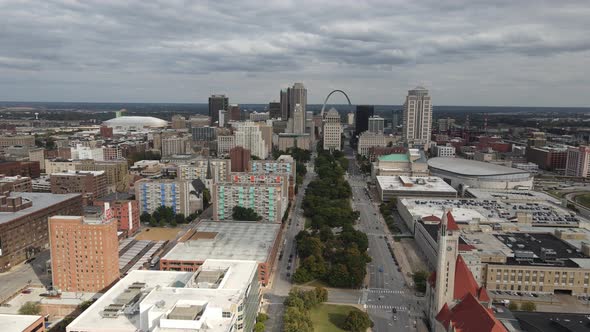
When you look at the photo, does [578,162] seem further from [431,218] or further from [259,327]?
[259,327]

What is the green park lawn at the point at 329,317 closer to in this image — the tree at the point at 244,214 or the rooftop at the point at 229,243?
the rooftop at the point at 229,243

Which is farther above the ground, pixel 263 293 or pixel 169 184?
pixel 169 184

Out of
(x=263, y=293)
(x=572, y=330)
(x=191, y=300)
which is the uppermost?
(x=191, y=300)

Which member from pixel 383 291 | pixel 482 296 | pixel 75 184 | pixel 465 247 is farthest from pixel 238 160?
pixel 482 296

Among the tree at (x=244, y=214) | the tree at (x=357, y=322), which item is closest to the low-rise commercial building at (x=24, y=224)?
the tree at (x=244, y=214)

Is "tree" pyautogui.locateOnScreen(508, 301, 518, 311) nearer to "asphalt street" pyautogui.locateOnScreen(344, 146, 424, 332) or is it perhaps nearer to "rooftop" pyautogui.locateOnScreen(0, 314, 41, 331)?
"asphalt street" pyautogui.locateOnScreen(344, 146, 424, 332)

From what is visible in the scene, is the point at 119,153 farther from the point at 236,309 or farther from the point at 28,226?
the point at 236,309

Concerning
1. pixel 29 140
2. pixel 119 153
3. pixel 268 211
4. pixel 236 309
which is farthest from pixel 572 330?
pixel 29 140

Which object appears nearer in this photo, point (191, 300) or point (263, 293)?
point (191, 300)
